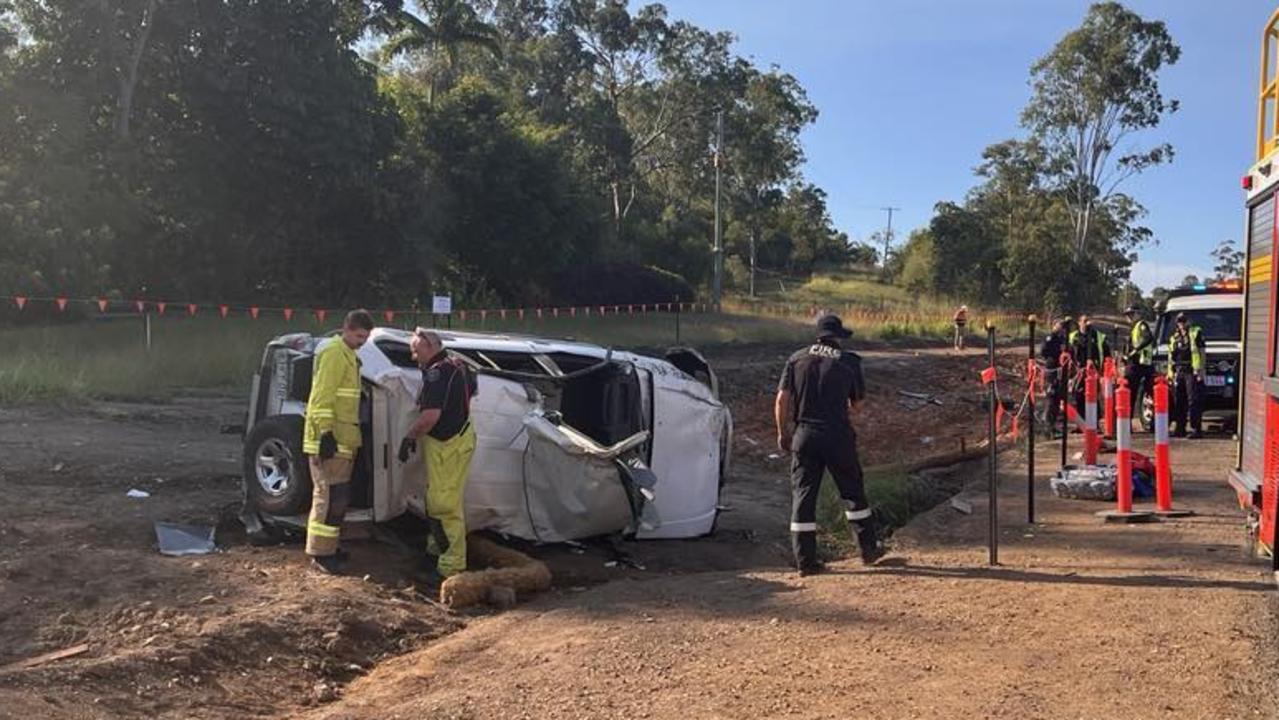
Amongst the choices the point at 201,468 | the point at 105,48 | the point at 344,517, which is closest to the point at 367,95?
the point at 105,48

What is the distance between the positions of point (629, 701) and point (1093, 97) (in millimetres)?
58724

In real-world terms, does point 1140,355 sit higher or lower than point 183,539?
higher

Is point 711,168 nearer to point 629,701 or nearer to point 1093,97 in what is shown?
point 1093,97

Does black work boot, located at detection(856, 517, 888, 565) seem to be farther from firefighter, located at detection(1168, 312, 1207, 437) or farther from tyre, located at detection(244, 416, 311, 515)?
firefighter, located at detection(1168, 312, 1207, 437)

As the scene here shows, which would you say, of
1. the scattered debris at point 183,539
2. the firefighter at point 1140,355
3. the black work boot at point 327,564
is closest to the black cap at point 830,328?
the black work boot at point 327,564

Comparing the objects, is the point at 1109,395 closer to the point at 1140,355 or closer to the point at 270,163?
the point at 1140,355

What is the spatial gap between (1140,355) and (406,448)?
38.0 feet

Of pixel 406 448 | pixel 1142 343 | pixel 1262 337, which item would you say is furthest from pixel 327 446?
pixel 1142 343

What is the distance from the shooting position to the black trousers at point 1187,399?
14.2 metres

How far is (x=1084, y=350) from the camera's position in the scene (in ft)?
50.2

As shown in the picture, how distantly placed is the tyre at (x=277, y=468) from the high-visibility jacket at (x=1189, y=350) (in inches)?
437

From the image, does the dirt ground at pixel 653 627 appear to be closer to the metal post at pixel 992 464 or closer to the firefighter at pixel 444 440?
the metal post at pixel 992 464

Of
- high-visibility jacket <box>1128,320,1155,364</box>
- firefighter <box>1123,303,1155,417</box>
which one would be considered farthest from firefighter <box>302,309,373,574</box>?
high-visibility jacket <box>1128,320,1155,364</box>

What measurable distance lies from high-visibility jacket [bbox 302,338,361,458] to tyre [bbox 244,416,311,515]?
44 cm
